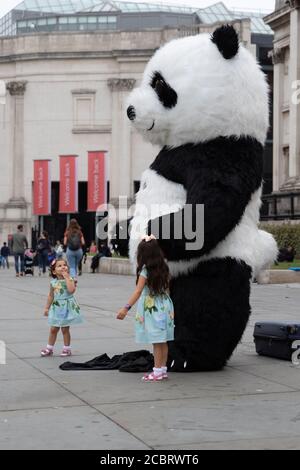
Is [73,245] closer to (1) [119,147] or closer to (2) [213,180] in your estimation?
(2) [213,180]

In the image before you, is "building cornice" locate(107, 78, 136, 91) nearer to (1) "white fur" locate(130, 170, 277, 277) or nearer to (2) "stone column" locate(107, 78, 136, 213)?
(2) "stone column" locate(107, 78, 136, 213)

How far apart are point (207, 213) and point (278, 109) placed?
31585mm

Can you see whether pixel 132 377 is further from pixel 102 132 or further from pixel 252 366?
pixel 102 132

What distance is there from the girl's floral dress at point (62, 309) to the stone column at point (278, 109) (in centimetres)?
2885

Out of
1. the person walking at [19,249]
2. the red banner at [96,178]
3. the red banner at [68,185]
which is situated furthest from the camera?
the red banner at [68,185]

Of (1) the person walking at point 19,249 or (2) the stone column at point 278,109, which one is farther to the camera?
(2) the stone column at point 278,109

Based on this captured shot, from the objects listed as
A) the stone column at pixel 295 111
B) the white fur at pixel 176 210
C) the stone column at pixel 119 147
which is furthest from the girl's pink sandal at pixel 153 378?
the stone column at pixel 119 147

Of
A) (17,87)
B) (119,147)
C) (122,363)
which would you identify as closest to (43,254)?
(122,363)

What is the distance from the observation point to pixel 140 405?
6422mm

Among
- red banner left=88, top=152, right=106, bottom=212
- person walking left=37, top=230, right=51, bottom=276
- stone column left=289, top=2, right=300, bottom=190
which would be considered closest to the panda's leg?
person walking left=37, top=230, right=51, bottom=276

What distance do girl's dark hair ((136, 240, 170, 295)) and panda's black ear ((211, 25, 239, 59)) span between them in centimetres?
181

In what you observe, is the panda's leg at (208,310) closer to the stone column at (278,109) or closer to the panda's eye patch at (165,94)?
the panda's eye patch at (165,94)

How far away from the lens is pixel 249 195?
7.68m

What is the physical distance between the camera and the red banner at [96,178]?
48.7m
